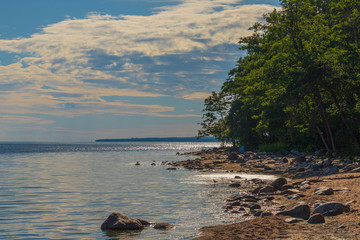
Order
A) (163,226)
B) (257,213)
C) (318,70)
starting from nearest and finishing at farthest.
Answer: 1. (163,226)
2. (257,213)
3. (318,70)

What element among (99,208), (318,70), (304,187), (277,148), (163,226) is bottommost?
(99,208)

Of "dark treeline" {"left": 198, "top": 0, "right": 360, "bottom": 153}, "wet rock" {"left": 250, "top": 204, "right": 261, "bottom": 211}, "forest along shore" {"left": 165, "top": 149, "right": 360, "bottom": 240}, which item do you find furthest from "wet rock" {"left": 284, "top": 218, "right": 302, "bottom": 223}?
"dark treeline" {"left": 198, "top": 0, "right": 360, "bottom": 153}

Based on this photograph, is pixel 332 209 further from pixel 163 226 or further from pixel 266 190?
pixel 266 190

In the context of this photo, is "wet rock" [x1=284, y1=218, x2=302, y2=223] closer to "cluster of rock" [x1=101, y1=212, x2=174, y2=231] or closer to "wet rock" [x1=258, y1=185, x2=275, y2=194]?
"cluster of rock" [x1=101, y1=212, x2=174, y2=231]

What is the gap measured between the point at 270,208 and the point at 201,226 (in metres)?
3.58

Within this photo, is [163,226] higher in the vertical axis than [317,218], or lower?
lower

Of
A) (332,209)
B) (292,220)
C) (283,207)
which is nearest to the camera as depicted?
(292,220)

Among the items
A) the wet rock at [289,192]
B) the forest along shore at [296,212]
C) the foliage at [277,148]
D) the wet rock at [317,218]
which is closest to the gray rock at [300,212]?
the forest along shore at [296,212]

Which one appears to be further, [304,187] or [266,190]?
[266,190]

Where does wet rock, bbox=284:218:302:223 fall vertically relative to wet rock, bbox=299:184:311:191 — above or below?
above

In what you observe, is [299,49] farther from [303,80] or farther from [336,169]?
[336,169]

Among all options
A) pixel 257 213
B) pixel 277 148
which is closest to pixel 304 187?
pixel 257 213

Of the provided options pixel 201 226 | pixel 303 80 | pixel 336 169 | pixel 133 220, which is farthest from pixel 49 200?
pixel 303 80

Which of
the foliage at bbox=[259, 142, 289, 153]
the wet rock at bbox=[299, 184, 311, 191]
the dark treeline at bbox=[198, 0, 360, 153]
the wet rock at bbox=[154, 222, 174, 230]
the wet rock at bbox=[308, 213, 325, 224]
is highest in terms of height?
the dark treeline at bbox=[198, 0, 360, 153]
